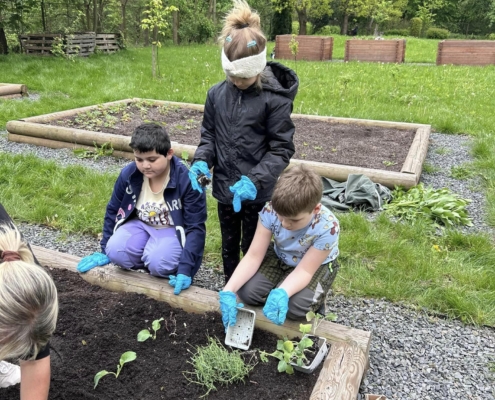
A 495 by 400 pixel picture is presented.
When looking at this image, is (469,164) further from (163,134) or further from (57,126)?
(57,126)

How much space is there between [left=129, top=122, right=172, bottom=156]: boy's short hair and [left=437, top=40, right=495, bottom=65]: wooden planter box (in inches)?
516

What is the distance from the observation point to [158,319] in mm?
2283

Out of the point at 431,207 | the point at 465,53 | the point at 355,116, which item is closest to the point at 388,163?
the point at 431,207

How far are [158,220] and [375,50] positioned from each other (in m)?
13.5

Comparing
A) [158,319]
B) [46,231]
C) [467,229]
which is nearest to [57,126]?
[46,231]

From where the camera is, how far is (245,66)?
2.28m

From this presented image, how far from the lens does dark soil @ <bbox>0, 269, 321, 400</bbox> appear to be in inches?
74.9

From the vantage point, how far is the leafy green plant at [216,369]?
1925mm

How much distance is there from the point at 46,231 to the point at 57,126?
8.23 feet

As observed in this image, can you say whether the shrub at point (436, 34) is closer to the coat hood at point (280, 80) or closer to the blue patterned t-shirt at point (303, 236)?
the coat hood at point (280, 80)

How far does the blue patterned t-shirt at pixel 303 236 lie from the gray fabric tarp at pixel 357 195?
5.79 feet

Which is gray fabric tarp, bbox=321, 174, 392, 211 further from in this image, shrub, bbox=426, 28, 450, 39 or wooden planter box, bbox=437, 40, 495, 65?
shrub, bbox=426, 28, 450, 39

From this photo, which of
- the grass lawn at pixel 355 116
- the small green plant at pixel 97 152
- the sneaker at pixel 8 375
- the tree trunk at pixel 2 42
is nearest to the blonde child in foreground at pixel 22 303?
the sneaker at pixel 8 375

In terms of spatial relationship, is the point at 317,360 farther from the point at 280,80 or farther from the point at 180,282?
the point at 280,80
